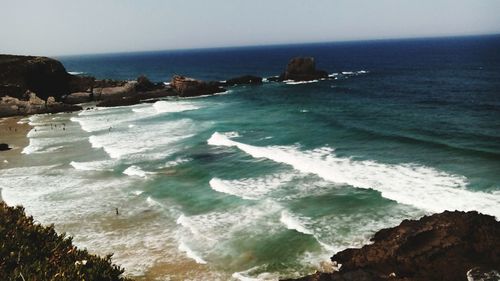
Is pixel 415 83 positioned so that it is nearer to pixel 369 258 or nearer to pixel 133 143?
pixel 133 143

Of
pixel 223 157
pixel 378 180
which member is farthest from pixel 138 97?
pixel 378 180

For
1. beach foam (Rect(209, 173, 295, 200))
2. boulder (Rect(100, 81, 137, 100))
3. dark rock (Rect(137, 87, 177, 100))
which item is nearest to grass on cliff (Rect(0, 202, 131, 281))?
beach foam (Rect(209, 173, 295, 200))

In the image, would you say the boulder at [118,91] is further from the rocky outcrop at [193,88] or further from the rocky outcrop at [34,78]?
the rocky outcrop at [193,88]

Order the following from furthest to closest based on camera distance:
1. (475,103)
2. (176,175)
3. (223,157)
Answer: (475,103) → (223,157) → (176,175)

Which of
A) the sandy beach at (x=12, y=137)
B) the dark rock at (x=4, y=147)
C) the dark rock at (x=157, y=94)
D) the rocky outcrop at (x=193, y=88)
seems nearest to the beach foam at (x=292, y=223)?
the sandy beach at (x=12, y=137)

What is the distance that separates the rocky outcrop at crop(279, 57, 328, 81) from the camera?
94450 mm

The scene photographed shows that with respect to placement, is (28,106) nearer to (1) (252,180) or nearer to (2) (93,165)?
(2) (93,165)

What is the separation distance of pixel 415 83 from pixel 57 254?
73.4m

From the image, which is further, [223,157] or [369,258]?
[223,157]

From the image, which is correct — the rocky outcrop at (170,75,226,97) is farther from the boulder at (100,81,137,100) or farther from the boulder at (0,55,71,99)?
the boulder at (0,55,71,99)

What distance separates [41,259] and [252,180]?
1667 cm

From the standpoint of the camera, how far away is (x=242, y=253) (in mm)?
19781

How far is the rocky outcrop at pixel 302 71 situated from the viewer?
94450mm

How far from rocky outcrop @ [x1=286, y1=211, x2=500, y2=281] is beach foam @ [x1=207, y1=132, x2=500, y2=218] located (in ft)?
16.3
